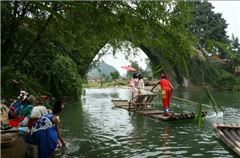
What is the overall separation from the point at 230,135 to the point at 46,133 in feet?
13.2

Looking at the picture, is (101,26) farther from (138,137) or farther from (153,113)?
(153,113)

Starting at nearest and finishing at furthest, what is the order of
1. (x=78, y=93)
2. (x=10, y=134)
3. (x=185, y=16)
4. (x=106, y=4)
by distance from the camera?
(x=106, y=4)
(x=185, y=16)
(x=10, y=134)
(x=78, y=93)

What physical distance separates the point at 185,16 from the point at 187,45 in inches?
15.3

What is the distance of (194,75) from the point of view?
3703 millimetres

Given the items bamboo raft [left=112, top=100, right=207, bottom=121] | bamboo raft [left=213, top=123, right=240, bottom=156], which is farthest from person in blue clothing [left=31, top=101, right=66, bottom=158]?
bamboo raft [left=112, top=100, right=207, bottom=121]

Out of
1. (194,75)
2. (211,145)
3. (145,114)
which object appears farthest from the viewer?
(145,114)

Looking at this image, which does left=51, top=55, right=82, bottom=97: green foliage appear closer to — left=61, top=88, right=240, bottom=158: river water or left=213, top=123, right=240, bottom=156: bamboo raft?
left=61, top=88, right=240, bottom=158: river water

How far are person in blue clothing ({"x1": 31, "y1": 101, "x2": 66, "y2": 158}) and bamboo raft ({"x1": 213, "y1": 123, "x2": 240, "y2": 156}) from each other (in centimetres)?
307

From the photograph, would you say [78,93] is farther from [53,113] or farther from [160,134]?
[53,113]

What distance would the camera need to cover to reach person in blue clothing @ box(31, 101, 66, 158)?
6.46 metres

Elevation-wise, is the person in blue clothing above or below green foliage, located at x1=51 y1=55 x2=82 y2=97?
below

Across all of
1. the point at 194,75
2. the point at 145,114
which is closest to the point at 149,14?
the point at 194,75

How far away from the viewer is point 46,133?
6500 mm

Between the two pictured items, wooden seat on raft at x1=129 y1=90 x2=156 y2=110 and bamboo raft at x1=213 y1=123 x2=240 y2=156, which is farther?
wooden seat on raft at x1=129 y1=90 x2=156 y2=110
